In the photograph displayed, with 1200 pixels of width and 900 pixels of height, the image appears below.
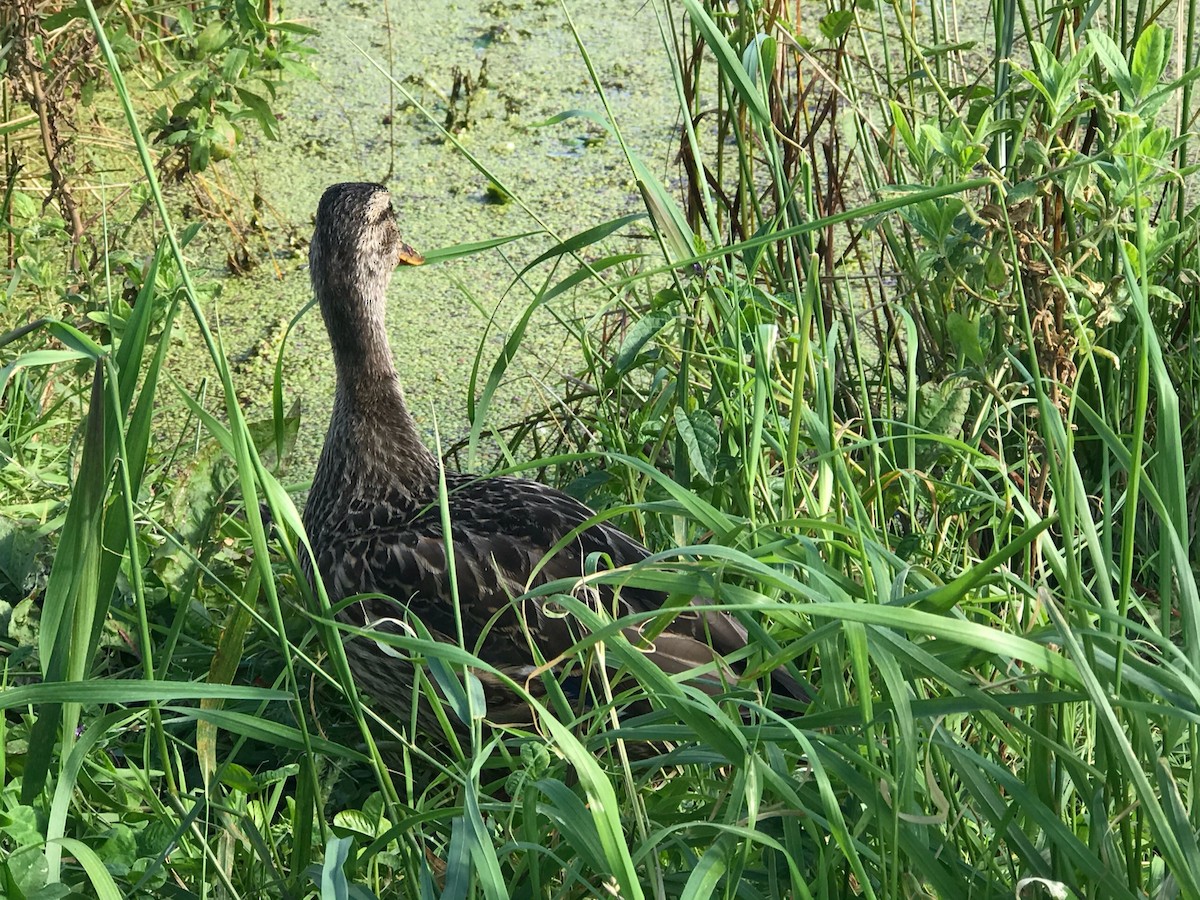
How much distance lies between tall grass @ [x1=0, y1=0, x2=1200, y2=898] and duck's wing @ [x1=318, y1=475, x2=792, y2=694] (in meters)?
0.12

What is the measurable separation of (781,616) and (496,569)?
2.78ft

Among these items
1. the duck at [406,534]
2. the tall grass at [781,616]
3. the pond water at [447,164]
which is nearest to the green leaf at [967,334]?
the tall grass at [781,616]

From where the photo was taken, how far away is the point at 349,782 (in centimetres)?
235

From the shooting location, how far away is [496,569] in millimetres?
2232

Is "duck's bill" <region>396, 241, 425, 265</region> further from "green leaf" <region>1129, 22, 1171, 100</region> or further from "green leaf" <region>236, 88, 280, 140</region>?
"green leaf" <region>1129, 22, 1171, 100</region>

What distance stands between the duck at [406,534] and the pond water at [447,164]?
69cm

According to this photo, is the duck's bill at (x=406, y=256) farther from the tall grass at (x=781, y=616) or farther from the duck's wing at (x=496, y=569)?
the duck's wing at (x=496, y=569)

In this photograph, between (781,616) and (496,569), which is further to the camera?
(496,569)

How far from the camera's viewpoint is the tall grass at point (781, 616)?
1.28 m

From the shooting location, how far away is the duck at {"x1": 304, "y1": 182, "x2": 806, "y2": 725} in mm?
2162

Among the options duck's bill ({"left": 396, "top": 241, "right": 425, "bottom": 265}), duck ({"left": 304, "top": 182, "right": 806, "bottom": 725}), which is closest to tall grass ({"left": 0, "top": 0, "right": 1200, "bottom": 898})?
duck ({"left": 304, "top": 182, "right": 806, "bottom": 725})

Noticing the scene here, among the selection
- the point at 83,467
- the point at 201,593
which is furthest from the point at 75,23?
the point at 83,467

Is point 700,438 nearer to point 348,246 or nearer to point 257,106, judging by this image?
point 348,246

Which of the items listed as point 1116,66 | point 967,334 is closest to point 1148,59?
point 1116,66
